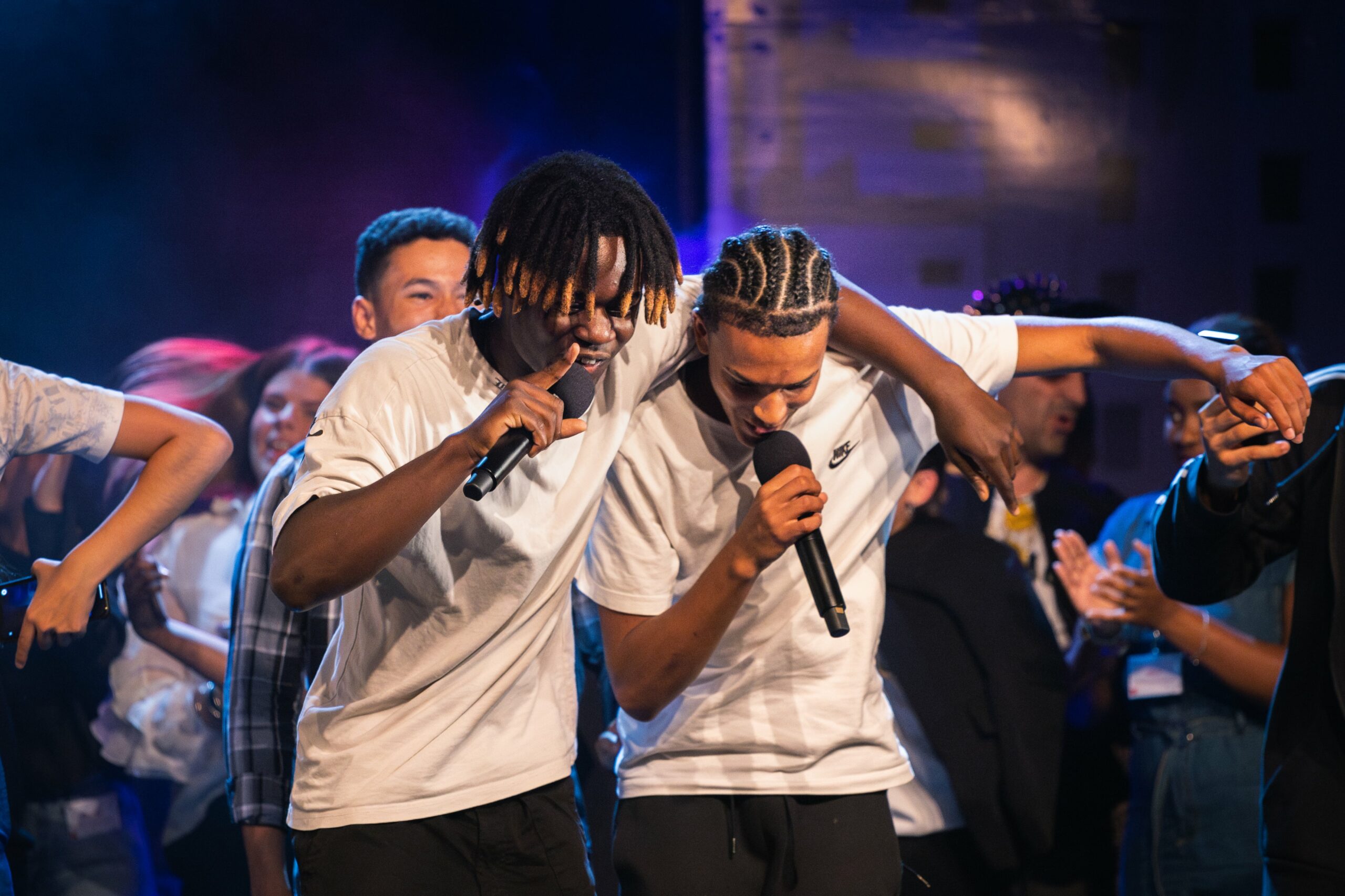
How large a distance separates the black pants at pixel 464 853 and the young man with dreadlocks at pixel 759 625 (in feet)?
0.65

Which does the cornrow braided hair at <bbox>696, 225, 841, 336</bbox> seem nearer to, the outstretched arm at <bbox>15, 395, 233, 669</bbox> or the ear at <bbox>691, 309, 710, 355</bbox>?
the ear at <bbox>691, 309, 710, 355</bbox>

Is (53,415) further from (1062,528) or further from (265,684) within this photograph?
(1062,528)

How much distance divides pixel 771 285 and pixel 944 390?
1.21 ft

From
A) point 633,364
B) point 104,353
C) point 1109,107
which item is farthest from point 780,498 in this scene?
point 1109,107

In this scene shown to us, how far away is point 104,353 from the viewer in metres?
3.37

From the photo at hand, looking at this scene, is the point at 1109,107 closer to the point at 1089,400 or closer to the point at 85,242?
the point at 1089,400

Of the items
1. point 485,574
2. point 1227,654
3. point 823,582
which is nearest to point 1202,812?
point 1227,654

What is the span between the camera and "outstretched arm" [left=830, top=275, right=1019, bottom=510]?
194 cm

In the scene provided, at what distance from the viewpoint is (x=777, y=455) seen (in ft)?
6.02

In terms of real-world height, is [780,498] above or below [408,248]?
below

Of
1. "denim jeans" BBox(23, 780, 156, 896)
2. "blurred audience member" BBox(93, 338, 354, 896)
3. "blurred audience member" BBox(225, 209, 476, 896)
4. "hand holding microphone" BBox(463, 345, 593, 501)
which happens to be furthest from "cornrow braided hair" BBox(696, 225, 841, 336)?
"denim jeans" BBox(23, 780, 156, 896)

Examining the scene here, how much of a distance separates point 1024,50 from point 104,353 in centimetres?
304

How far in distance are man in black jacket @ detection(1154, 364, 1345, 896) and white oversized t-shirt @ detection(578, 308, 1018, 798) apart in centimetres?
58

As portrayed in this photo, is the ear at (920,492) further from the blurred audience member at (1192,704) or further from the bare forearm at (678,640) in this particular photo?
the bare forearm at (678,640)
